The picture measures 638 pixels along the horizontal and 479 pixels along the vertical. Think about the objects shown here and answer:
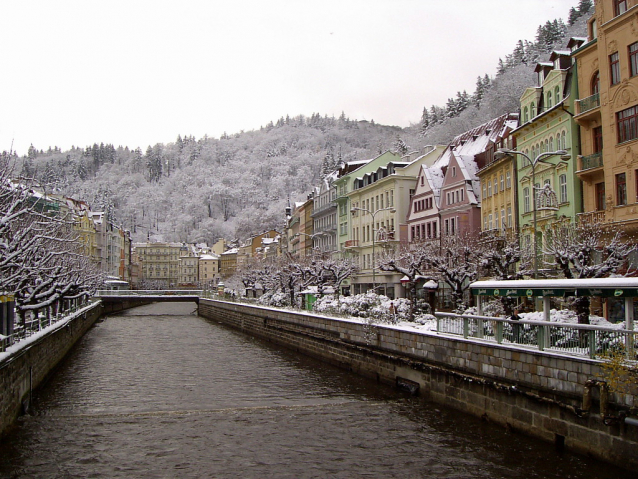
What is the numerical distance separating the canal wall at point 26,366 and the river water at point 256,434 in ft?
2.24

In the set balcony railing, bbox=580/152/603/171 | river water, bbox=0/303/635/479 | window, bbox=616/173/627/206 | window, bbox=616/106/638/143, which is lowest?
river water, bbox=0/303/635/479

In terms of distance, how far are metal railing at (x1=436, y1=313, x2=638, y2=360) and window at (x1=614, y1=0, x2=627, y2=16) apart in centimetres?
1726

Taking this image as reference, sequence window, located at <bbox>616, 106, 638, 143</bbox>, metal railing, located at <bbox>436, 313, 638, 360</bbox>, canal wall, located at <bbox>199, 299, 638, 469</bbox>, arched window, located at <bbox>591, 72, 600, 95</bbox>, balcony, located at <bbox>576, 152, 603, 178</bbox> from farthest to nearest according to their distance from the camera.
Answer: arched window, located at <bbox>591, 72, 600, 95</bbox> < balcony, located at <bbox>576, 152, 603, 178</bbox> < window, located at <bbox>616, 106, 638, 143</bbox> < metal railing, located at <bbox>436, 313, 638, 360</bbox> < canal wall, located at <bbox>199, 299, 638, 469</bbox>

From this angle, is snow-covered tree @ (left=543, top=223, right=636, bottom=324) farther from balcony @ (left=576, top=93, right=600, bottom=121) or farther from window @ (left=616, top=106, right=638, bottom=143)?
balcony @ (left=576, top=93, right=600, bottom=121)

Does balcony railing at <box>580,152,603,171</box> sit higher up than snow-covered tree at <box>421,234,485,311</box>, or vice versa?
balcony railing at <box>580,152,603,171</box>

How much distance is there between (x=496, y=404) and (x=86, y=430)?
13.8 m

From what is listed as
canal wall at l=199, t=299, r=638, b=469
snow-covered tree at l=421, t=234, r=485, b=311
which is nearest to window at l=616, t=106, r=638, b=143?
snow-covered tree at l=421, t=234, r=485, b=311

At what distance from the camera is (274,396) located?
2833 centimetres

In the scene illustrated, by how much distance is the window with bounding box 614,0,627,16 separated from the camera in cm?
3053

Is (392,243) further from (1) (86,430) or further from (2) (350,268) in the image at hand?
(1) (86,430)

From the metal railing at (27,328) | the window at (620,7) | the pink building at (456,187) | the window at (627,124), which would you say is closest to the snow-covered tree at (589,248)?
the window at (627,124)

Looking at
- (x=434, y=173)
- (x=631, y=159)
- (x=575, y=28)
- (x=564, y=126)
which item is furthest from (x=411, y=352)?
(x=575, y=28)

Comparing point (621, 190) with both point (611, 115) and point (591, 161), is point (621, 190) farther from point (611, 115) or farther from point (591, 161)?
point (611, 115)

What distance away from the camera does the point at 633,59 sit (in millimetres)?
29750
